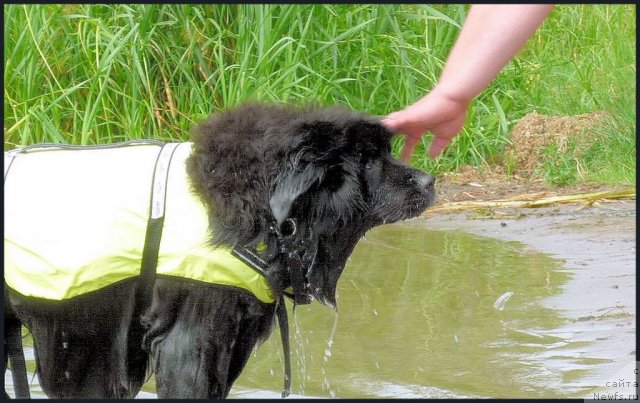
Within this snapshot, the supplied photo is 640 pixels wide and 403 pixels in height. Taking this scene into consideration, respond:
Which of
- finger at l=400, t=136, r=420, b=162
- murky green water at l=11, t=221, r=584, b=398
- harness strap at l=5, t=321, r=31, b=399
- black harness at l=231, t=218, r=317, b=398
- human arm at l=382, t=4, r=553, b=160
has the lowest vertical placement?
murky green water at l=11, t=221, r=584, b=398

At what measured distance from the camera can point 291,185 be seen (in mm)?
3256

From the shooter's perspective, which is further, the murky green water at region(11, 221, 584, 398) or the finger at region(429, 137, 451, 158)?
the murky green water at region(11, 221, 584, 398)

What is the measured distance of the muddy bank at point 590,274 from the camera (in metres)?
4.28

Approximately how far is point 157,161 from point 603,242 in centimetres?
355

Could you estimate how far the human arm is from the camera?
285 cm

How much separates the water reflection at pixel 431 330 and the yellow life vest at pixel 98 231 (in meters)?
1.13

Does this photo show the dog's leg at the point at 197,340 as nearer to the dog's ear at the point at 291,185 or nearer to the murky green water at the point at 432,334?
the dog's ear at the point at 291,185

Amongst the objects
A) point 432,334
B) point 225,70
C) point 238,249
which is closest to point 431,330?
point 432,334

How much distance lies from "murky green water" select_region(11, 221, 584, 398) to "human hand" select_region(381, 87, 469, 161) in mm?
1144

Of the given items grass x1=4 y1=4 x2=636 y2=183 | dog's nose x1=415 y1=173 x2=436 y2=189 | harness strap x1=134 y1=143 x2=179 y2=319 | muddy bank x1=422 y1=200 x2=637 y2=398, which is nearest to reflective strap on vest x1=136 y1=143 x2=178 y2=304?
harness strap x1=134 y1=143 x2=179 y2=319

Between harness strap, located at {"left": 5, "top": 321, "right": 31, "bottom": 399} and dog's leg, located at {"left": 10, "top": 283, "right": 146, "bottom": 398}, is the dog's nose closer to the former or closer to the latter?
dog's leg, located at {"left": 10, "top": 283, "right": 146, "bottom": 398}

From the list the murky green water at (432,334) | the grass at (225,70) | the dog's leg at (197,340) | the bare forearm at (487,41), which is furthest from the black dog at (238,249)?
the grass at (225,70)

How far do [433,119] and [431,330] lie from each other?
1.82 meters

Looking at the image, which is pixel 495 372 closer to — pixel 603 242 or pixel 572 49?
pixel 603 242
